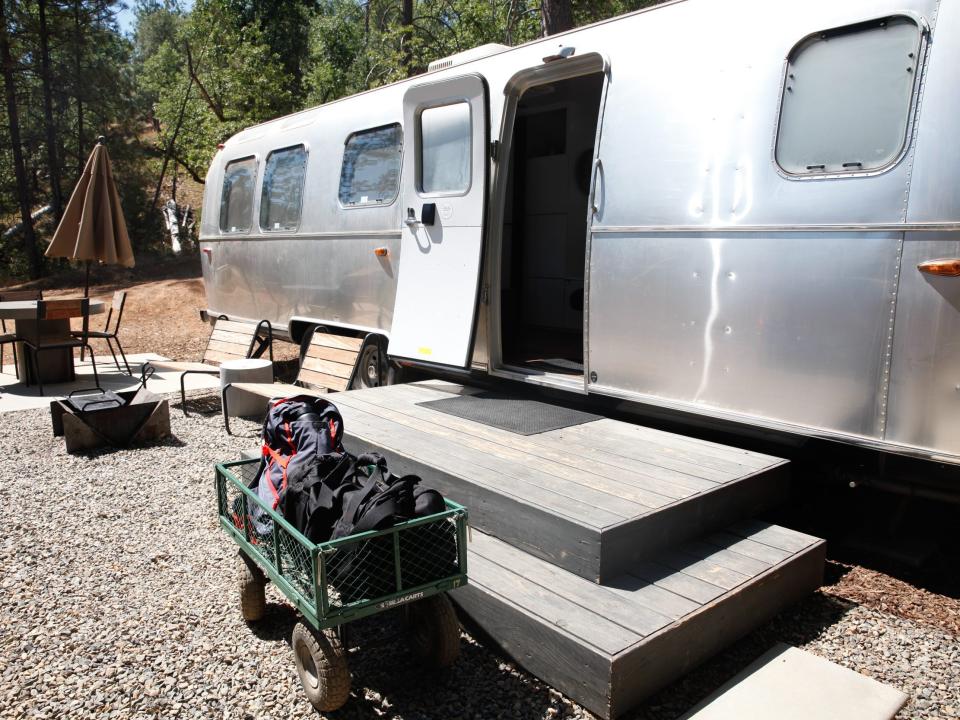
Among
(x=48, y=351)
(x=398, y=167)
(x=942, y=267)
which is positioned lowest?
(x=48, y=351)

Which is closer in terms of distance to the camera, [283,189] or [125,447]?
[125,447]

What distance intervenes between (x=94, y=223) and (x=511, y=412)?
5.62m

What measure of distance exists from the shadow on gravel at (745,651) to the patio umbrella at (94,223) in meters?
7.13

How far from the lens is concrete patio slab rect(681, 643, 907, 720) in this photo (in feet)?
8.15

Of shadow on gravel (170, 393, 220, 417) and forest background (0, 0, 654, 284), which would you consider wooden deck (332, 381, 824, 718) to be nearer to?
shadow on gravel (170, 393, 220, 417)

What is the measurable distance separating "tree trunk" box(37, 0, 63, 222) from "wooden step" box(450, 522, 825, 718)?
18692 millimetres

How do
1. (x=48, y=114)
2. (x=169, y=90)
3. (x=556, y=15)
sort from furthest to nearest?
(x=169, y=90), (x=48, y=114), (x=556, y=15)

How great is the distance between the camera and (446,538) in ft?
8.55

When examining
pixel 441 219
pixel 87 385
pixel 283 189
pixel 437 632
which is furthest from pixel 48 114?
pixel 437 632

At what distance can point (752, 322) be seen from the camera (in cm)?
362

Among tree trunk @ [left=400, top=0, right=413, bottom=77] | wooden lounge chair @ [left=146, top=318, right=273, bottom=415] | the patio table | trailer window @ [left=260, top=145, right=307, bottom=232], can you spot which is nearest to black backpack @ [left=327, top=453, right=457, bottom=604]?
trailer window @ [left=260, top=145, right=307, bottom=232]

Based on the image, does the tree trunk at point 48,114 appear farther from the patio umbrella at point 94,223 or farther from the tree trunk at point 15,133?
the patio umbrella at point 94,223

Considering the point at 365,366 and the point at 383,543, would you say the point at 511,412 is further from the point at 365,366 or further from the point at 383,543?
the point at 383,543

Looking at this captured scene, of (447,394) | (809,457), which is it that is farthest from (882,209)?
(447,394)
